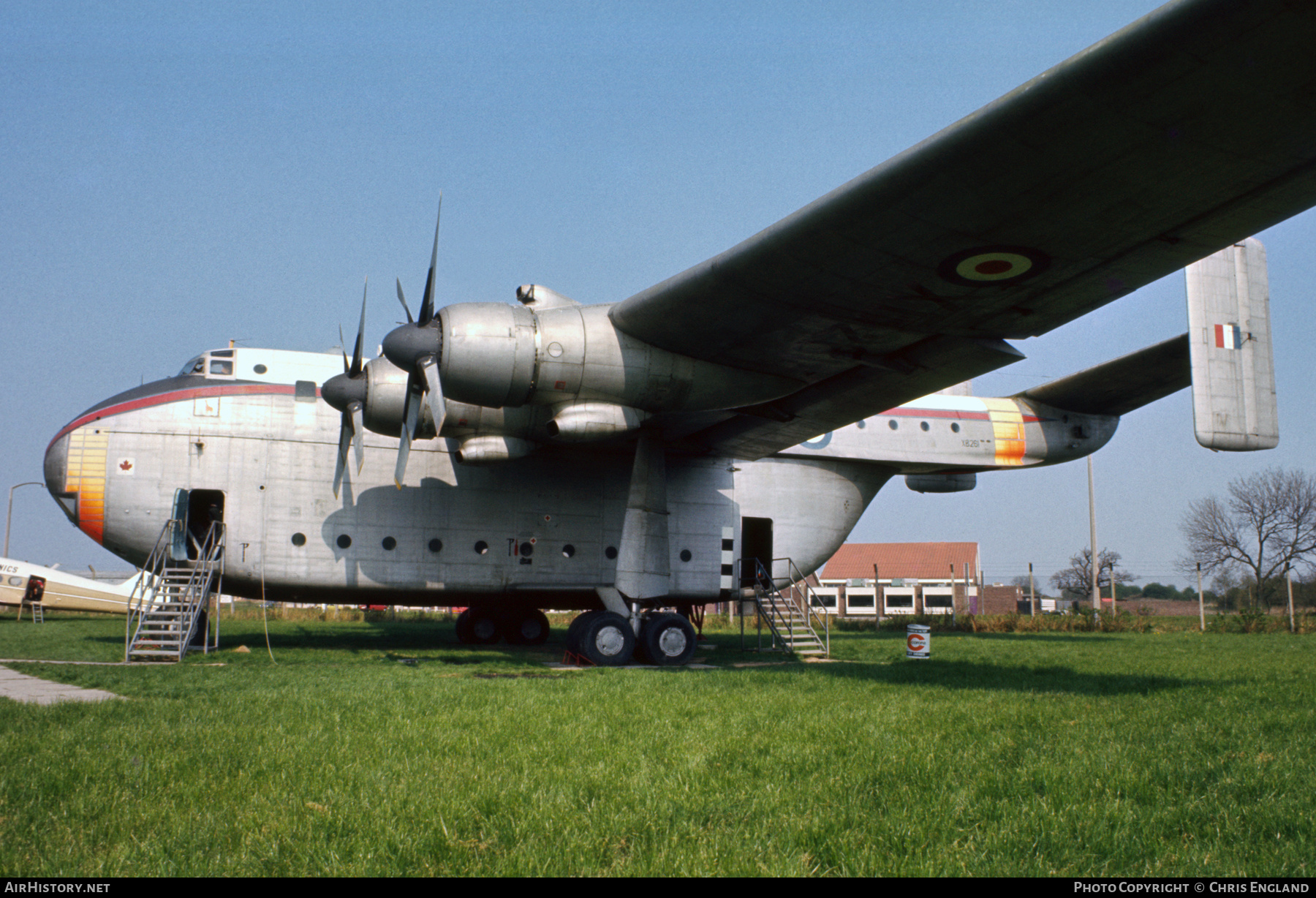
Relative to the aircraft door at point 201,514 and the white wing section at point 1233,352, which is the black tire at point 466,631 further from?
the white wing section at point 1233,352

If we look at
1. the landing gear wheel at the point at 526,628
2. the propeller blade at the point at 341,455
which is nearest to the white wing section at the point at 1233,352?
the propeller blade at the point at 341,455

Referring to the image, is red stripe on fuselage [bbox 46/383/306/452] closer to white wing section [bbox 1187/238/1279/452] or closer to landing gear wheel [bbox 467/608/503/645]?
landing gear wheel [bbox 467/608/503/645]

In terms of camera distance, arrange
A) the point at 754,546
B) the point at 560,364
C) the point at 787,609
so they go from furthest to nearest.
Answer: the point at 754,546
the point at 787,609
the point at 560,364

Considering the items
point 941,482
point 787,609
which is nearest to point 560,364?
point 787,609

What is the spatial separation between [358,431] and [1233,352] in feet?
46.0

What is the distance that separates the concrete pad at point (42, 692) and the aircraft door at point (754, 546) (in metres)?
12.4

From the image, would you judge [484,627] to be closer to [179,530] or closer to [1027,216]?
[179,530]

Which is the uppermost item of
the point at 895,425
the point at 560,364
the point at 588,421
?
the point at 895,425

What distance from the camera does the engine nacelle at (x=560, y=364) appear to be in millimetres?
12086

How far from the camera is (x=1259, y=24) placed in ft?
20.8

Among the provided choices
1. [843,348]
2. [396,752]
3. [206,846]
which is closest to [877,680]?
[843,348]

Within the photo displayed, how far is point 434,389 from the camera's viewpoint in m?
12.5

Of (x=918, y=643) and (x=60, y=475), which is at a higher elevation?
(x=60, y=475)

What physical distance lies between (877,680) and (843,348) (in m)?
4.78
